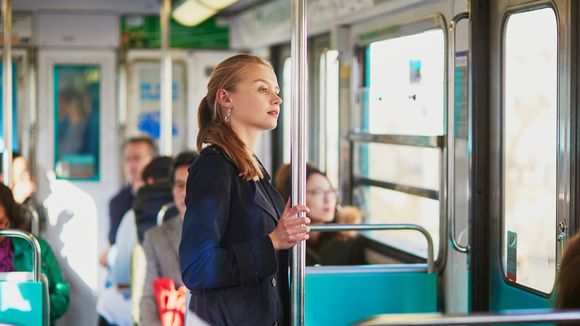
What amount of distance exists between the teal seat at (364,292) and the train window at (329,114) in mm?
2310

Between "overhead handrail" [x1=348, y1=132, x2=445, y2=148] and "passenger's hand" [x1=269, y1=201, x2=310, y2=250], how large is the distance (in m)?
2.16

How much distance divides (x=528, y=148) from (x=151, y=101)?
19.2 feet

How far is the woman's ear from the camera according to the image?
10.2ft

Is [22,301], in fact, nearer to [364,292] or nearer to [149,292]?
[149,292]

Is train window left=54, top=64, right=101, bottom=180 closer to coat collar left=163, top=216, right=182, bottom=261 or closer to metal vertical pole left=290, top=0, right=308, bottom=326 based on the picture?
coat collar left=163, top=216, right=182, bottom=261

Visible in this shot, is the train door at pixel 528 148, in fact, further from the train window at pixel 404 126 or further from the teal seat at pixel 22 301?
the teal seat at pixel 22 301

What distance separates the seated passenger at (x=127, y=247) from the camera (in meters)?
6.45

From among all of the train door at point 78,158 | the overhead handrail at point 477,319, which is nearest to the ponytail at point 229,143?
the overhead handrail at point 477,319

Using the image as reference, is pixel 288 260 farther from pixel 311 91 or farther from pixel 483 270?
pixel 311 91

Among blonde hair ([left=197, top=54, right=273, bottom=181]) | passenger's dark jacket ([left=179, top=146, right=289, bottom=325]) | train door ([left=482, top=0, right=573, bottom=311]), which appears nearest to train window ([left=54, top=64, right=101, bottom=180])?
train door ([left=482, top=0, right=573, bottom=311])

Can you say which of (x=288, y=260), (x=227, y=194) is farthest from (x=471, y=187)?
(x=227, y=194)

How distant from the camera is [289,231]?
116 inches

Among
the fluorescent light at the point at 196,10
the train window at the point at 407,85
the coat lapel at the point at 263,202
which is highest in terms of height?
the fluorescent light at the point at 196,10

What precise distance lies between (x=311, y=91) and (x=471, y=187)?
303cm
